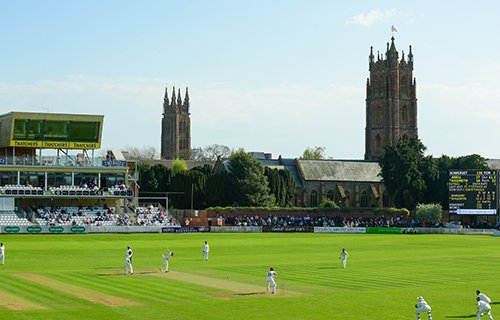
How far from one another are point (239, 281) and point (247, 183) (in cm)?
6548

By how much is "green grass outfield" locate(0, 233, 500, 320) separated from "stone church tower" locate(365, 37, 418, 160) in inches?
3348

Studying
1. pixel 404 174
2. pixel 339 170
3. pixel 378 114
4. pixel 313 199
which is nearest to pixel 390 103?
pixel 378 114

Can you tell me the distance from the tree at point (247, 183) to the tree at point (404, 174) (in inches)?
693

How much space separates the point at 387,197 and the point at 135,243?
237 ft

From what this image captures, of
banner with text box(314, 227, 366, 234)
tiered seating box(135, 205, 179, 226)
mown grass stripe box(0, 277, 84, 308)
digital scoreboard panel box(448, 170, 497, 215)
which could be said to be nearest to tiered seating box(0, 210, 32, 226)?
tiered seating box(135, 205, 179, 226)

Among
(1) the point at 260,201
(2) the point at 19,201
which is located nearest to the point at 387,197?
(1) the point at 260,201

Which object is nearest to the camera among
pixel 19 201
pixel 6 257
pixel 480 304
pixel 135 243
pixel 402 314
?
pixel 480 304

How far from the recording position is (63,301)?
1148 inches

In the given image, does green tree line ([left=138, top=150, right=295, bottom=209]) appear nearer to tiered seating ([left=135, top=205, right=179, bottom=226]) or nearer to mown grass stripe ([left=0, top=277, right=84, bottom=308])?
tiered seating ([left=135, top=205, right=179, bottom=226])

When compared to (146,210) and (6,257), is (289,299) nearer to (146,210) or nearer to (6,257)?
(6,257)

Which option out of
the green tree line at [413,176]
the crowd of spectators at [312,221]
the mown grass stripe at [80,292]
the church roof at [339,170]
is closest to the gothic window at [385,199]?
the church roof at [339,170]

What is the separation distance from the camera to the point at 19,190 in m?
76.9

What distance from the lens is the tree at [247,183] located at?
334ft

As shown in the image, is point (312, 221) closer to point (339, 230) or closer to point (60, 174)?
point (339, 230)
